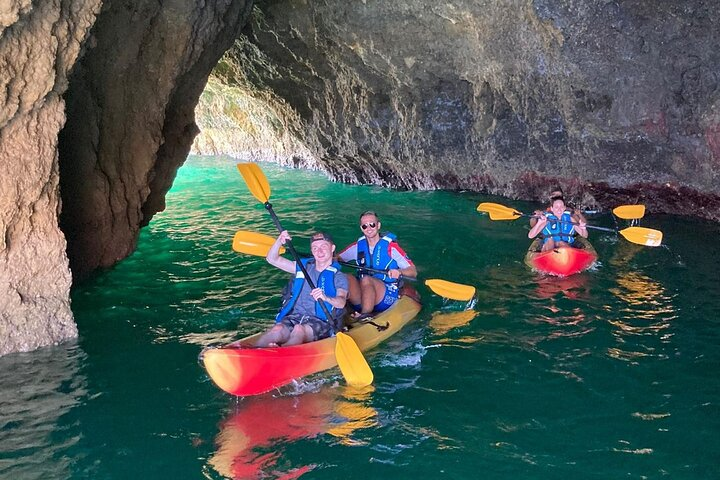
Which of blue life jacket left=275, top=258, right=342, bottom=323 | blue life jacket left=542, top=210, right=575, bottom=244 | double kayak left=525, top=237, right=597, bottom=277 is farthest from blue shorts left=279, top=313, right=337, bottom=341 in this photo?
blue life jacket left=542, top=210, right=575, bottom=244

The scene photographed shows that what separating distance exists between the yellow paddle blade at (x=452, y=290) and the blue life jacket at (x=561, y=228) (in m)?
1.84

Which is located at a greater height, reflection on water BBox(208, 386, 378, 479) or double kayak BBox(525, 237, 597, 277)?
double kayak BBox(525, 237, 597, 277)

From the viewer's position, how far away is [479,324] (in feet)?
18.0

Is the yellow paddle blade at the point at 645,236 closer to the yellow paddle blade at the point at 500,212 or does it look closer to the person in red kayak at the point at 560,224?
the person in red kayak at the point at 560,224

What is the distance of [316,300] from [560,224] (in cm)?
343

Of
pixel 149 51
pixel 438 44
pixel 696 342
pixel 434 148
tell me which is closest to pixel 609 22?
pixel 438 44

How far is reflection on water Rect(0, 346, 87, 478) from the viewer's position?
3498 mm

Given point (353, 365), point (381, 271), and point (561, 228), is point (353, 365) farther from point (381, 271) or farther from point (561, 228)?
point (561, 228)

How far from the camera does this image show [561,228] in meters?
7.19

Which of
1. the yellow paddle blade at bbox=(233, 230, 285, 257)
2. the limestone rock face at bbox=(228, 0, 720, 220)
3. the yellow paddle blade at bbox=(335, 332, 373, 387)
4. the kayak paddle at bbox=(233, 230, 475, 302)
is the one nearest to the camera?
the yellow paddle blade at bbox=(335, 332, 373, 387)

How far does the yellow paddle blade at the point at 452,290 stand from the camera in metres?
5.75

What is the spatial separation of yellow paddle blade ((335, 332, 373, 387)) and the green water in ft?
0.33

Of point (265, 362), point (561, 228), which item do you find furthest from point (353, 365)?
point (561, 228)

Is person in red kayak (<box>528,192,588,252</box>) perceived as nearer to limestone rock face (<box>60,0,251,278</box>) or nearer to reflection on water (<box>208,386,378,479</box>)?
reflection on water (<box>208,386,378,479</box>)
